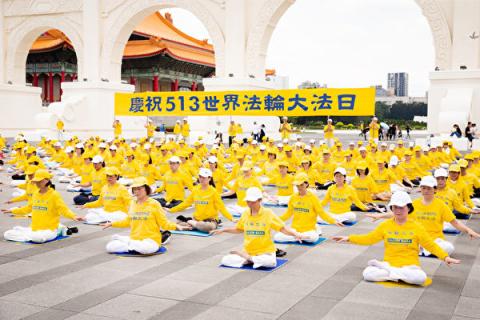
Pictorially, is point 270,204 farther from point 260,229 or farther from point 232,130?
point 232,130

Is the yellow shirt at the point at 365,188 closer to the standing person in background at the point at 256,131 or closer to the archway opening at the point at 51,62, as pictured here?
the standing person in background at the point at 256,131

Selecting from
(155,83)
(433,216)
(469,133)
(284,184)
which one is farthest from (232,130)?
(155,83)

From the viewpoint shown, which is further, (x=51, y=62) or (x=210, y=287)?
(x=51, y=62)

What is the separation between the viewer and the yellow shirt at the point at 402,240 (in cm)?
677

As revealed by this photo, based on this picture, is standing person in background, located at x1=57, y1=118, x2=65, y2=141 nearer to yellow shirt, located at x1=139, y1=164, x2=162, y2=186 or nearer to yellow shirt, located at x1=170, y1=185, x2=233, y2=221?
yellow shirt, located at x1=139, y1=164, x2=162, y2=186

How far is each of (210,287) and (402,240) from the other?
2408mm

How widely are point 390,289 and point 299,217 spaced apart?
2.63 meters

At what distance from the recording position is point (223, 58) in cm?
3020

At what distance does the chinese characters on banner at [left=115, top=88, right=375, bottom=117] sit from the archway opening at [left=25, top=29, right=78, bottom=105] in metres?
22.7

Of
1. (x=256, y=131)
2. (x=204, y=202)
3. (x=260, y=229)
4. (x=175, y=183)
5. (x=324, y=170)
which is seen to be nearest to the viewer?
(x=260, y=229)

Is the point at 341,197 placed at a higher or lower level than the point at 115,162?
lower

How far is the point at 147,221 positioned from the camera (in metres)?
8.31

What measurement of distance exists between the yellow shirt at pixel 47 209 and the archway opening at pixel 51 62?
38.0 m

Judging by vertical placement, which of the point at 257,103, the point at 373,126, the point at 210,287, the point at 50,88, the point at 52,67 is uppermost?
the point at 52,67
